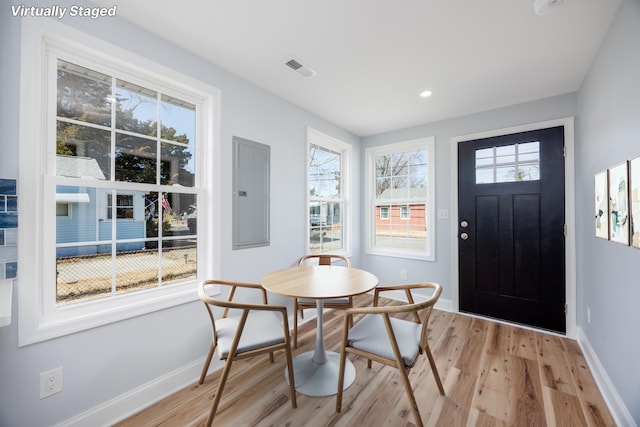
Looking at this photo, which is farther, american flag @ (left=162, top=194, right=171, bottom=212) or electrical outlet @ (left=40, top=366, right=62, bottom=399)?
american flag @ (left=162, top=194, right=171, bottom=212)

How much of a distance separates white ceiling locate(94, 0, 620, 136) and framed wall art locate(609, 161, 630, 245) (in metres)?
1.01

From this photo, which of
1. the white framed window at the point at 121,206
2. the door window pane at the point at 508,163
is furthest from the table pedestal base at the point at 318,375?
the door window pane at the point at 508,163

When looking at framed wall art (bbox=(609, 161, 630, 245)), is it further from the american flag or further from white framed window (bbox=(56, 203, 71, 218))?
white framed window (bbox=(56, 203, 71, 218))

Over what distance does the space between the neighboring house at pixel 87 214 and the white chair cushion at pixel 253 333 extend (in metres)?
0.88

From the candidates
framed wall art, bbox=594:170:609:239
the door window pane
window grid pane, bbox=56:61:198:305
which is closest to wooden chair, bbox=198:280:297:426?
window grid pane, bbox=56:61:198:305

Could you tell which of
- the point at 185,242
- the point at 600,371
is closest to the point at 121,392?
the point at 185,242

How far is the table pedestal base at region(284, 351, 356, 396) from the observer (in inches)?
71.9

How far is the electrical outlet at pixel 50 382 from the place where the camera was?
1380mm

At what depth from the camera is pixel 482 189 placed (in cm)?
312

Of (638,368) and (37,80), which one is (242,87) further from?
(638,368)

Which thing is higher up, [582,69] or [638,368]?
[582,69]

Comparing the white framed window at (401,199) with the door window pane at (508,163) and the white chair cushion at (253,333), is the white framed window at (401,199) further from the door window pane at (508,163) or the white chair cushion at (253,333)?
the white chair cushion at (253,333)

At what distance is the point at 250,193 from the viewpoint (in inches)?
97.0

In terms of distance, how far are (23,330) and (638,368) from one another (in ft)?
10.5
